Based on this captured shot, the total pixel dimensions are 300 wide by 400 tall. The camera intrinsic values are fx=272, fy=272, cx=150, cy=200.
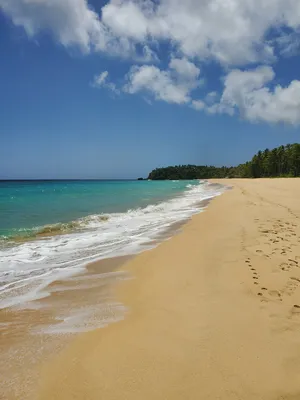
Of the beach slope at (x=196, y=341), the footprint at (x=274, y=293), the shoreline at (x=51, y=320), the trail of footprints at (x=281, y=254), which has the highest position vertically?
the trail of footprints at (x=281, y=254)

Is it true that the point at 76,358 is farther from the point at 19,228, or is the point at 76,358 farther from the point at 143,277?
the point at 19,228

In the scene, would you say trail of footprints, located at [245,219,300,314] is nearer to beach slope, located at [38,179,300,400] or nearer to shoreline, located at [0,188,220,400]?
beach slope, located at [38,179,300,400]

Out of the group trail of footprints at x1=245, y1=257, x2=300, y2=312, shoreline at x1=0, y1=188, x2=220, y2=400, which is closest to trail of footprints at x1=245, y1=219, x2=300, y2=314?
trail of footprints at x1=245, y1=257, x2=300, y2=312

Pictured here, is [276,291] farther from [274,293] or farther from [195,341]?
[195,341]

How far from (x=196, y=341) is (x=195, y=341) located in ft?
0.04

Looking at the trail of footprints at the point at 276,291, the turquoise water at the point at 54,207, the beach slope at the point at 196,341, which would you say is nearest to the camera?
the beach slope at the point at 196,341

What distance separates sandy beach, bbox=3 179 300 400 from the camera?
2426 mm

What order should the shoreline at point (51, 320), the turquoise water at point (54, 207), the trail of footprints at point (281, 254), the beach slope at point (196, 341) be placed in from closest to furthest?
1. the beach slope at point (196, 341)
2. the shoreline at point (51, 320)
3. the trail of footprints at point (281, 254)
4. the turquoise water at point (54, 207)

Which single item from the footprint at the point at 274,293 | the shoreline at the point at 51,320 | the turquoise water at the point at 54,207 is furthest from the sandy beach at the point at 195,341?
the turquoise water at the point at 54,207

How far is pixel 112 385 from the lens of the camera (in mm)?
2455

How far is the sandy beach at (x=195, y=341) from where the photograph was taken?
2.43 metres

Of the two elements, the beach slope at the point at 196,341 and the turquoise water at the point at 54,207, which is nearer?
the beach slope at the point at 196,341

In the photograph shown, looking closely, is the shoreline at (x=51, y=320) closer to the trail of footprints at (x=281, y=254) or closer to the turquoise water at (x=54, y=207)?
the trail of footprints at (x=281, y=254)

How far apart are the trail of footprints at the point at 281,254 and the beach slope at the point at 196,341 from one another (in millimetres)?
30
